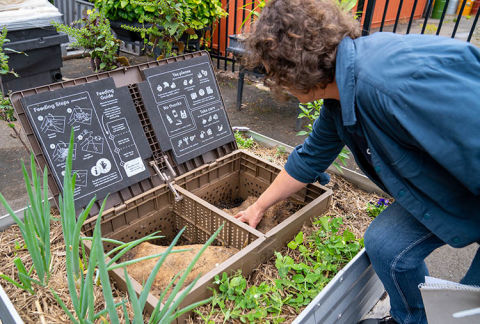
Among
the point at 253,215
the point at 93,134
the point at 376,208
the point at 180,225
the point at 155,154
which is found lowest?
the point at 180,225

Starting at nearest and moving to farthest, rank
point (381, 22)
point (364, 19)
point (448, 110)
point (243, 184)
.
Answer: point (448, 110) → point (243, 184) → point (364, 19) → point (381, 22)

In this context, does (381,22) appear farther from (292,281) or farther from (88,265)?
(88,265)

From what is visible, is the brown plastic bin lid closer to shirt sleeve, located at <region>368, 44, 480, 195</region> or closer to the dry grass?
the dry grass

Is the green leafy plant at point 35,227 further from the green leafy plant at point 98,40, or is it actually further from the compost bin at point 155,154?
the green leafy plant at point 98,40

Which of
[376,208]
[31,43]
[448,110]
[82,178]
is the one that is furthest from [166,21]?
[448,110]

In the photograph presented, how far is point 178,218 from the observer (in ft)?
6.86

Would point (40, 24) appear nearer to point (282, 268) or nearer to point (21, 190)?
point (21, 190)

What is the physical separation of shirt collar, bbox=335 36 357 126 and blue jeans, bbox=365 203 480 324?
52 cm

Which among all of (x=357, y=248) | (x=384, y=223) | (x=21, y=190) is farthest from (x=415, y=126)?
(x=21, y=190)

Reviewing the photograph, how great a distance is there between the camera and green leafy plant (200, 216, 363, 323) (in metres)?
1.46

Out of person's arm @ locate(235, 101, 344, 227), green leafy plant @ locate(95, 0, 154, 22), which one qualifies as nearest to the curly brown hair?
person's arm @ locate(235, 101, 344, 227)

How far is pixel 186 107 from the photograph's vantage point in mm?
2211

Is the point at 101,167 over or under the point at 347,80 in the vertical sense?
under

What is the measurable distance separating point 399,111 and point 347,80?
0.21 metres
